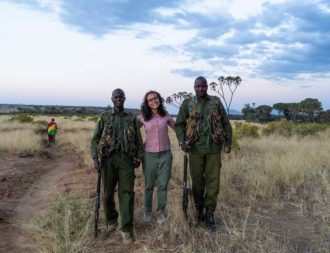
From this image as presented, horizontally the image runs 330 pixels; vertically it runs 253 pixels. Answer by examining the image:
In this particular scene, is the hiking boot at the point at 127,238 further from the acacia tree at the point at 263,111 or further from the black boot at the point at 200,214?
the acacia tree at the point at 263,111

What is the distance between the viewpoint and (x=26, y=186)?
925 centimetres

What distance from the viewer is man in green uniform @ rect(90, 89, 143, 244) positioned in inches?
211

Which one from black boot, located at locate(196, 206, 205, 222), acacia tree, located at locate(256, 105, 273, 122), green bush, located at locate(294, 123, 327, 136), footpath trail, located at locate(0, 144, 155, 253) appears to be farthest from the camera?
acacia tree, located at locate(256, 105, 273, 122)

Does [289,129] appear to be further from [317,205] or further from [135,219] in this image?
[135,219]

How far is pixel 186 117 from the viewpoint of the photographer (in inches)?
231

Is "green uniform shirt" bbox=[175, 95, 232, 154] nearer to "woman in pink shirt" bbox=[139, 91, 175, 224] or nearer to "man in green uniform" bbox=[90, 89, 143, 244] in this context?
"woman in pink shirt" bbox=[139, 91, 175, 224]

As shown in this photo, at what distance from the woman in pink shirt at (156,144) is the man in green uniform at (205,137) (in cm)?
23

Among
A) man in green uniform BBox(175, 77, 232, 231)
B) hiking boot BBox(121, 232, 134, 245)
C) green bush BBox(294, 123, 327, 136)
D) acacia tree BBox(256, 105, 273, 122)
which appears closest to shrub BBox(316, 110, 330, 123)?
acacia tree BBox(256, 105, 273, 122)

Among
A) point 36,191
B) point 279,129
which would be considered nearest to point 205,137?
point 36,191

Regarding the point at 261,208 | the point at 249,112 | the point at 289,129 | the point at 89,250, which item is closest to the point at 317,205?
the point at 261,208

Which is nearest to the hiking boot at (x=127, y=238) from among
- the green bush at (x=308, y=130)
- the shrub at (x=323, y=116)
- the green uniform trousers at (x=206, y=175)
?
the green uniform trousers at (x=206, y=175)

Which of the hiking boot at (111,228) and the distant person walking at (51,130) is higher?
the distant person walking at (51,130)

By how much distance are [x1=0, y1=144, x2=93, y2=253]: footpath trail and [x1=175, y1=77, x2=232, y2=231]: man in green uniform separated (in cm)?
228

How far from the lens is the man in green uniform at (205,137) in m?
5.67
